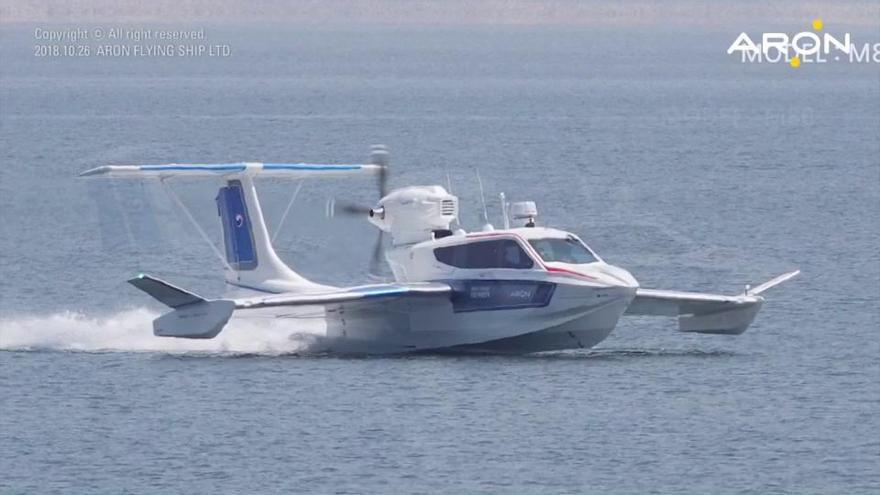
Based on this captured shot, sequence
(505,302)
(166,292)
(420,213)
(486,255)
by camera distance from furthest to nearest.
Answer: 1. (420,213)
2. (486,255)
3. (505,302)
4. (166,292)

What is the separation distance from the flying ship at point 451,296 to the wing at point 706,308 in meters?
0.04

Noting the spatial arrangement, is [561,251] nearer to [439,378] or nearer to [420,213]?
[420,213]

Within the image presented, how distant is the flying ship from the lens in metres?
49.5

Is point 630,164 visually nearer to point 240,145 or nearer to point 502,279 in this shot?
point 240,145

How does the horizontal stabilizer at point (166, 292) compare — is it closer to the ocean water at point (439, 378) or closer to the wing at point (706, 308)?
the ocean water at point (439, 378)

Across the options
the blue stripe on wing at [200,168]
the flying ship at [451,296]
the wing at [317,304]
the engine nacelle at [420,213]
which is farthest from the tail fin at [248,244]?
the engine nacelle at [420,213]

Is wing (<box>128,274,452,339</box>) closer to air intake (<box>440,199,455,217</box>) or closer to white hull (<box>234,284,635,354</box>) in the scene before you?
white hull (<box>234,284,635,354</box>)

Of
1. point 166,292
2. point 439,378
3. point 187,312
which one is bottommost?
point 439,378

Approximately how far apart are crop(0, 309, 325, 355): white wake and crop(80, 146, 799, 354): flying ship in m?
0.97

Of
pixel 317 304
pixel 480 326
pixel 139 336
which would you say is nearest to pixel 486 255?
pixel 480 326

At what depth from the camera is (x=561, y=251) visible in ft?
165

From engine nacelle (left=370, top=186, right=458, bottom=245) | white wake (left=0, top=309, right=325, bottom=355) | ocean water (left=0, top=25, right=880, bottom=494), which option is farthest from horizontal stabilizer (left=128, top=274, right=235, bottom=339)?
engine nacelle (left=370, top=186, right=458, bottom=245)

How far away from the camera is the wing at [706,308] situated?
53094mm

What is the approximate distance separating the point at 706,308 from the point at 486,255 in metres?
6.79
